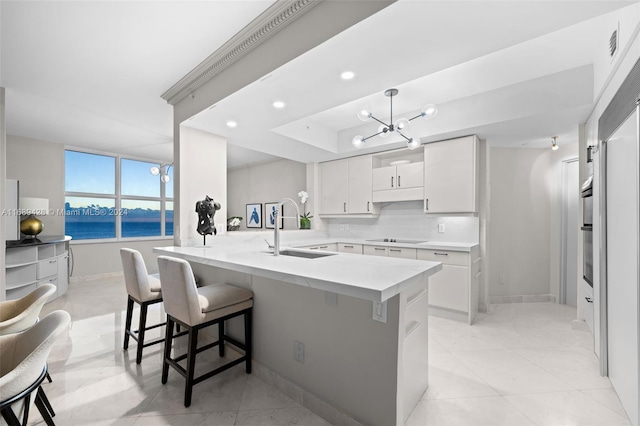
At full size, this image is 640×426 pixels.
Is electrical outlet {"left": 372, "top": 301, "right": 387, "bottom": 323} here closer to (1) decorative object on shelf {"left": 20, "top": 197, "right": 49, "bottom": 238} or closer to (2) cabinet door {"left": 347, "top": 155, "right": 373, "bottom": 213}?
(2) cabinet door {"left": 347, "top": 155, "right": 373, "bottom": 213}

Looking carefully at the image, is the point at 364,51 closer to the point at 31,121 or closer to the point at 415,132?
the point at 415,132

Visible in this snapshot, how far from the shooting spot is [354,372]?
5.19 feet

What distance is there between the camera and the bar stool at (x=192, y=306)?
5.82ft

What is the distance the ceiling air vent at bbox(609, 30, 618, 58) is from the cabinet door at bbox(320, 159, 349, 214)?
3.10 m

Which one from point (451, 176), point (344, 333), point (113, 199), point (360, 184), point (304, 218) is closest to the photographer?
point (344, 333)

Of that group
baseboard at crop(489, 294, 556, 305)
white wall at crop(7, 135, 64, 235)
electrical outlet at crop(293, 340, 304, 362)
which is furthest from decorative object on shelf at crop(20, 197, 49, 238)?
baseboard at crop(489, 294, 556, 305)

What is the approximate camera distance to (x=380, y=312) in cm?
148

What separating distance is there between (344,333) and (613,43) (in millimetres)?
2498

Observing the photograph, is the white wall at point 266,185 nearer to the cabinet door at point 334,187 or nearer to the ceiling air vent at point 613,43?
the cabinet door at point 334,187

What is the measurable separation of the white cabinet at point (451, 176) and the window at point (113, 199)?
5859 mm

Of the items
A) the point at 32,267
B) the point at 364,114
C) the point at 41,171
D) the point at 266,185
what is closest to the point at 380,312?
the point at 364,114

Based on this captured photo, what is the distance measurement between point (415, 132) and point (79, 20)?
127 inches

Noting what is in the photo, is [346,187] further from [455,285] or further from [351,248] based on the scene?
[455,285]

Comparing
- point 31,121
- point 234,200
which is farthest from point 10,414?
point 234,200
